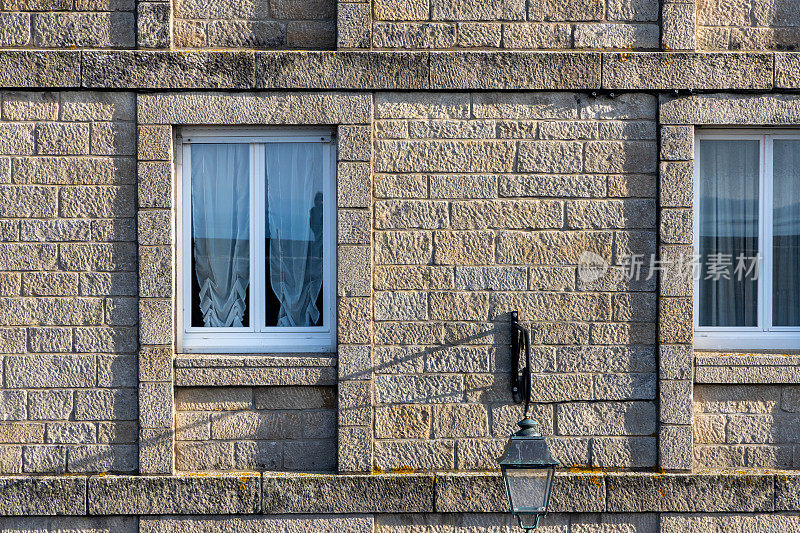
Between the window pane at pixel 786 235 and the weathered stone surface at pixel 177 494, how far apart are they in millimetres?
4144

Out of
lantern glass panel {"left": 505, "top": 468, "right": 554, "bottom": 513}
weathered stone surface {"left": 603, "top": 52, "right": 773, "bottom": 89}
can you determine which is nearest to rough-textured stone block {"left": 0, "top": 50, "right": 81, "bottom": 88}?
weathered stone surface {"left": 603, "top": 52, "right": 773, "bottom": 89}

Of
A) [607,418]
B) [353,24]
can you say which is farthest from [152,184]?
[607,418]

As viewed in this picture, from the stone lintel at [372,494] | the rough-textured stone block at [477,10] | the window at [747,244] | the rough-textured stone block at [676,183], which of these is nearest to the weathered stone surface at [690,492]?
the stone lintel at [372,494]

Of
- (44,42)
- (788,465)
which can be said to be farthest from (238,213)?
(788,465)

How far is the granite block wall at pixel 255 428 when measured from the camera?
17.7 ft

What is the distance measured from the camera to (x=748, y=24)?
18.2 feet

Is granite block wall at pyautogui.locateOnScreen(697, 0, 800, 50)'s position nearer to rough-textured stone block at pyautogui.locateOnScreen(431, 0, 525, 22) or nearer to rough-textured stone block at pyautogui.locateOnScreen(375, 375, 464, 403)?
rough-textured stone block at pyautogui.locateOnScreen(431, 0, 525, 22)

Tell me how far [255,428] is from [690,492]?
10.4ft

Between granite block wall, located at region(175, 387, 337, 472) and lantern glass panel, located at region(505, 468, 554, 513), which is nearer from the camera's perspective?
lantern glass panel, located at region(505, 468, 554, 513)

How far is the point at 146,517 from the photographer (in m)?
5.27

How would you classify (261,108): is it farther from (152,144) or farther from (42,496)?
(42,496)

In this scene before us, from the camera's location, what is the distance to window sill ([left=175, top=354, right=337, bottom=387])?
533 centimetres

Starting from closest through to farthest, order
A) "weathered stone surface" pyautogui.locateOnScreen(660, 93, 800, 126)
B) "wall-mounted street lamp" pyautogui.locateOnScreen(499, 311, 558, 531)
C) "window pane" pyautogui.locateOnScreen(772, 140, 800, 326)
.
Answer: "wall-mounted street lamp" pyautogui.locateOnScreen(499, 311, 558, 531) → "weathered stone surface" pyautogui.locateOnScreen(660, 93, 800, 126) → "window pane" pyautogui.locateOnScreen(772, 140, 800, 326)

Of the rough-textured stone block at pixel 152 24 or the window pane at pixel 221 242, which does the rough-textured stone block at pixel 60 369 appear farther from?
the rough-textured stone block at pixel 152 24
